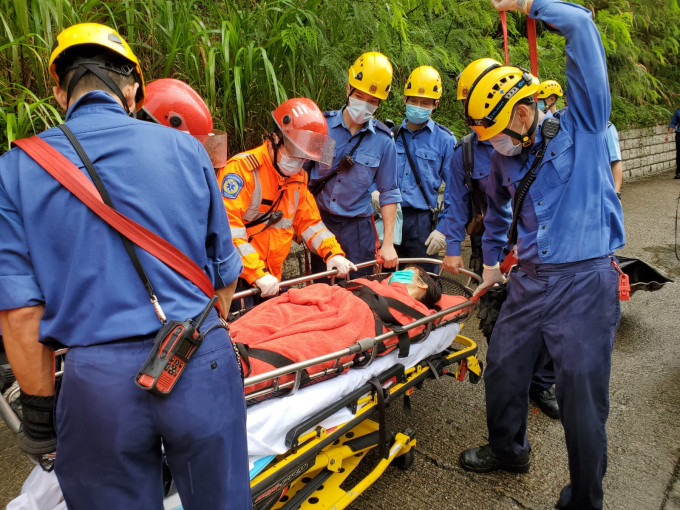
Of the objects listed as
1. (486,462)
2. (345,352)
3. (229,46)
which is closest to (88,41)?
(345,352)

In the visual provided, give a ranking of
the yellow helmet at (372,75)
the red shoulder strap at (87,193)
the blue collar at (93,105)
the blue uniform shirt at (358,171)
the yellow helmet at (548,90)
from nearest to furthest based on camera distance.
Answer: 1. the red shoulder strap at (87,193)
2. the blue collar at (93,105)
3. the yellow helmet at (372,75)
4. the blue uniform shirt at (358,171)
5. the yellow helmet at (548,90)

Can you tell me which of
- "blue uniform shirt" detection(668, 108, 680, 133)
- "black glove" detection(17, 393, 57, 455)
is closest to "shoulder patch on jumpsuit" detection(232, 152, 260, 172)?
"black glove" detection(17, 393, 57, 455)

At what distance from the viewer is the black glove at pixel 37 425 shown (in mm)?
1463

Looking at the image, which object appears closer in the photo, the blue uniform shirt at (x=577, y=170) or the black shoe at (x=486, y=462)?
the blue uniform shirt at (x=577, y=170)

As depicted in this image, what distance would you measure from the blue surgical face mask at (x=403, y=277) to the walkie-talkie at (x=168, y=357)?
2.05m

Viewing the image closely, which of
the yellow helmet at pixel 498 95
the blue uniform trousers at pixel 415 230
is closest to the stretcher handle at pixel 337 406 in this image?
the yellow helmet at pixel 498 95

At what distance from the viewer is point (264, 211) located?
125 inches

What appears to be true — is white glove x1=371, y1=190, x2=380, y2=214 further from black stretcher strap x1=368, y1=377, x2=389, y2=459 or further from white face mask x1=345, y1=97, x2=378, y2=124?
black stretcher strap x1=368, y1=377, x2=389, y2=459

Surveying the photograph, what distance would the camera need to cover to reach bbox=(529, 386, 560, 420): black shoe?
339 centimetres

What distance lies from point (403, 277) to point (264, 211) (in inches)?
39.6

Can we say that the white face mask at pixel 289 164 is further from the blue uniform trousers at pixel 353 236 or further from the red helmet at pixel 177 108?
the blue uniform trousers at pixel 353 236

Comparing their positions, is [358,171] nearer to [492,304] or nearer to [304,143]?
[304,143]

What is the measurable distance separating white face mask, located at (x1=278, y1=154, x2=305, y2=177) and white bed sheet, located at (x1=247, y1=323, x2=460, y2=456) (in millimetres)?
1297

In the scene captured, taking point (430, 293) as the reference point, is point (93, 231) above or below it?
above
